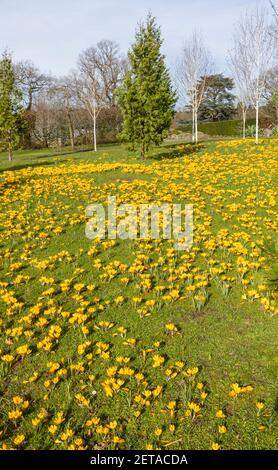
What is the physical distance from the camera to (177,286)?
255 inches

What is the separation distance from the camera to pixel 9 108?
23969mm

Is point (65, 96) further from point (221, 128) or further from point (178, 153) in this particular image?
point (178, 153)

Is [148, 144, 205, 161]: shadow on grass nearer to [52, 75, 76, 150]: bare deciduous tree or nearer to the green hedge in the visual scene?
[52, 75, 76, 150]: bare deciduous tree

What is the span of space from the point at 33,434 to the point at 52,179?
40.7 ft

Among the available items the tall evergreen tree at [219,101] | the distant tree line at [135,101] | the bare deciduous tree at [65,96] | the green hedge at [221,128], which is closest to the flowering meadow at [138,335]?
the distant tree line at [135,101]

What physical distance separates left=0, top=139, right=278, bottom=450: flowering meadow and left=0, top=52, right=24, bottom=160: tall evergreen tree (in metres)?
15.5

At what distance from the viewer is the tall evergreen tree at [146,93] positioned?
18.3m

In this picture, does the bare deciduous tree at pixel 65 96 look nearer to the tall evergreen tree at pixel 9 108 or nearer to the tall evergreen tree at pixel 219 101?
the tall evergreen tree at pixel 9 108

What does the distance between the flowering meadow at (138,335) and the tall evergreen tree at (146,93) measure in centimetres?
928

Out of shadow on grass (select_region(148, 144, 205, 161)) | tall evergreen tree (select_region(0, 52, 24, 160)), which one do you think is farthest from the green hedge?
tall evergreen tree (select_region(0, 52, 24, 160))

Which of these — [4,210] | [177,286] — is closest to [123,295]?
[177,286]

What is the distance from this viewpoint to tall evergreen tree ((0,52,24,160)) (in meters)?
23.6

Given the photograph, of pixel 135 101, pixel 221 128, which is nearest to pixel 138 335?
pixel 135 101
